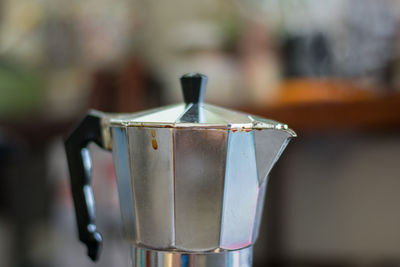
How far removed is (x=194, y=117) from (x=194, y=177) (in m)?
0.04

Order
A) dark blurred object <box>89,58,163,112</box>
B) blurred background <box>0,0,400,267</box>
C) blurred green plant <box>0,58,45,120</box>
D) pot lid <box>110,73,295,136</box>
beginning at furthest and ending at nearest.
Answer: blurred green plant <box>0,58,45,120</box> → dark blurred object <box>89,58,163,112</box> → blurred background <box>0,0,400,267</box> → pot lid <box>110,73,295,136</box>

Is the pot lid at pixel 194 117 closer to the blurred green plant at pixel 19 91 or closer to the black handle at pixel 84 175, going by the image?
the black handle at pixel 84 175

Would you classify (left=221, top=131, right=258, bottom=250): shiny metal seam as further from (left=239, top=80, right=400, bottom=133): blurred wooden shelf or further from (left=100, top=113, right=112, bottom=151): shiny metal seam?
(left=239, top=80, right=400, bottom=133): blurred wooden shelf

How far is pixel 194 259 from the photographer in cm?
36

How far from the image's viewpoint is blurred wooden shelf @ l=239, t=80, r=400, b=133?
3.36 ft

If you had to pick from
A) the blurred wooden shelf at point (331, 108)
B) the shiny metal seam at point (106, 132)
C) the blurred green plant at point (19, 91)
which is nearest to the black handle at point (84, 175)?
the shiny metal seam at point (106, 132)

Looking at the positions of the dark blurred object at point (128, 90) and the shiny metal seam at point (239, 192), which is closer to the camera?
the shiny metal seam at point (239, 192)

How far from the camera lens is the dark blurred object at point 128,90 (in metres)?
1.34

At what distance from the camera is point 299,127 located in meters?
1.10

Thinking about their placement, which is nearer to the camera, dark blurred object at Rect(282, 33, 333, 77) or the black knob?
the black knob

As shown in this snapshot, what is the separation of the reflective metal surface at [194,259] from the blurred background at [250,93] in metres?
0.72

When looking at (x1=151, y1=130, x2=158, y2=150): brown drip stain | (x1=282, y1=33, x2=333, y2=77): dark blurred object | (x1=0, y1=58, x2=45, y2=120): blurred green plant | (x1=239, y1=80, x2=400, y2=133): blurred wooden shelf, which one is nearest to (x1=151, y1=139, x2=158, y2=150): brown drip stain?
(x1=151, y1=130, x2=158, y2=150): brown drip stain

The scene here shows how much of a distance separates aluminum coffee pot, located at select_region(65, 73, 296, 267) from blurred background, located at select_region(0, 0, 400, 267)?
2.36 feet

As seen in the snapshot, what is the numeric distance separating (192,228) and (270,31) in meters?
1.08
